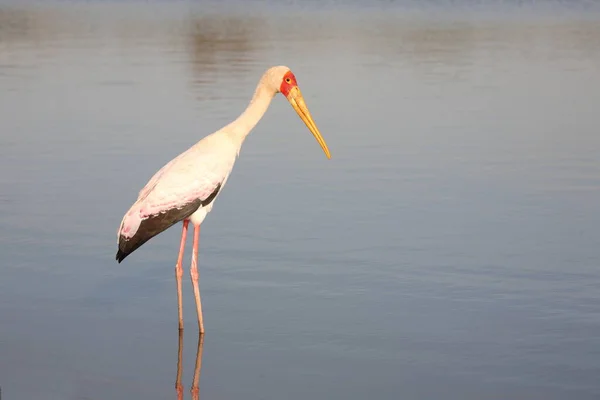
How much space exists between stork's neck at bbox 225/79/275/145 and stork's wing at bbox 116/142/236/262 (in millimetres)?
304

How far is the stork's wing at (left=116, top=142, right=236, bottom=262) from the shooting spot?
23.8 feet

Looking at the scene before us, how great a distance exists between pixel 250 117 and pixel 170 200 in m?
0.81

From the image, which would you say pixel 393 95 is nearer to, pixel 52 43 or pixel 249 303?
pixel 249 303

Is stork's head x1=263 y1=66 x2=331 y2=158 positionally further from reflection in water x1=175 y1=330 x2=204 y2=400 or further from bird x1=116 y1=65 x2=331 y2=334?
reflection in water x1=175 y1=330 x2=204 y2=400

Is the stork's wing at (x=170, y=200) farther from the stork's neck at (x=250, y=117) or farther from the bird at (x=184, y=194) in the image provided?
the stork's neck at (x=250, y=117)

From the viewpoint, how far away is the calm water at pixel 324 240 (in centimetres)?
654

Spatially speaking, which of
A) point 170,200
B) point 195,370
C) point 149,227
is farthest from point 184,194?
point 195,370

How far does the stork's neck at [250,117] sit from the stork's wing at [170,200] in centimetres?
30

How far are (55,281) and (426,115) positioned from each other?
8.09 meters

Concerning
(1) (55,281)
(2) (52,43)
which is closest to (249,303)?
(1) (55,281)

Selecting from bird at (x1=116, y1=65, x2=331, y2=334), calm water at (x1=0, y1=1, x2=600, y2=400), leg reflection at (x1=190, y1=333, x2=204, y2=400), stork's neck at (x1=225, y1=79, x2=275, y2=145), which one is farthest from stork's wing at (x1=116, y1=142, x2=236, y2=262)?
leg reflection at (x1=190, y1=333, x2=204, y2=400)

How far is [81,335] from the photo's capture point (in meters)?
7.11

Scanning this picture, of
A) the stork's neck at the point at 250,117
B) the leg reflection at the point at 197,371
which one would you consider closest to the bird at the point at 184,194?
the stork's neck at the point at 250,117

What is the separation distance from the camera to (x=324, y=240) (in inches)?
365
